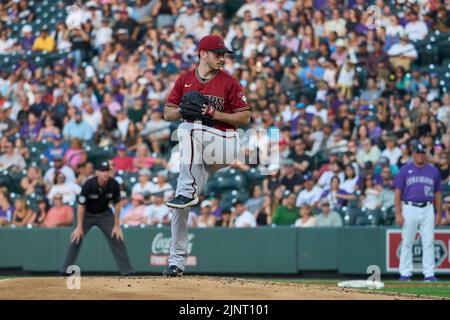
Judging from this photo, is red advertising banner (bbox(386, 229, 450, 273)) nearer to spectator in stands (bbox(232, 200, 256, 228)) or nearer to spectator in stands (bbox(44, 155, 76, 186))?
spectator in stands (bbox(232, 200, 256, 228))

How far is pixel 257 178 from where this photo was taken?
739 inches

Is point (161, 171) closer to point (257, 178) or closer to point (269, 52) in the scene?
point (257, 178)

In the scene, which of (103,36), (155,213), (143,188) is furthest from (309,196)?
(103,36)

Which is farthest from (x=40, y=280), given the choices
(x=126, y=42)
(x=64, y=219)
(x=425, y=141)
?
(x=126, y=42)

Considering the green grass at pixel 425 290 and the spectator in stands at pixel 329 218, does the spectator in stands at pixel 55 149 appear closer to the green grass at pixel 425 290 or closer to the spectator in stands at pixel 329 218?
the spectator in stands at pixel 329 218

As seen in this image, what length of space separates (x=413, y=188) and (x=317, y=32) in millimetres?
6061

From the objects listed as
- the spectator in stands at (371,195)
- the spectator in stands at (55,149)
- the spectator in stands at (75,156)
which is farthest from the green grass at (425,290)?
the spectator in stands at (55,149)

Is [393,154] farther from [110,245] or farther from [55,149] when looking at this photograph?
[55,149]

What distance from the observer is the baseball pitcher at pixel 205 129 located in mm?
10406

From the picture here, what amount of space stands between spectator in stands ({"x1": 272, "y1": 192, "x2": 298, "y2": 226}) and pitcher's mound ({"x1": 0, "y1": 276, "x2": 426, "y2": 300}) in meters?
7.65

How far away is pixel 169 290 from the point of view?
9219 millimetres

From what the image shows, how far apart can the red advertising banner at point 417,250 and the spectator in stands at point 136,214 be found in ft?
13.7

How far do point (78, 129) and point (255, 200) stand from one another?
428 cm

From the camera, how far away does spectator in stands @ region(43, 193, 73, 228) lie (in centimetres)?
1839
